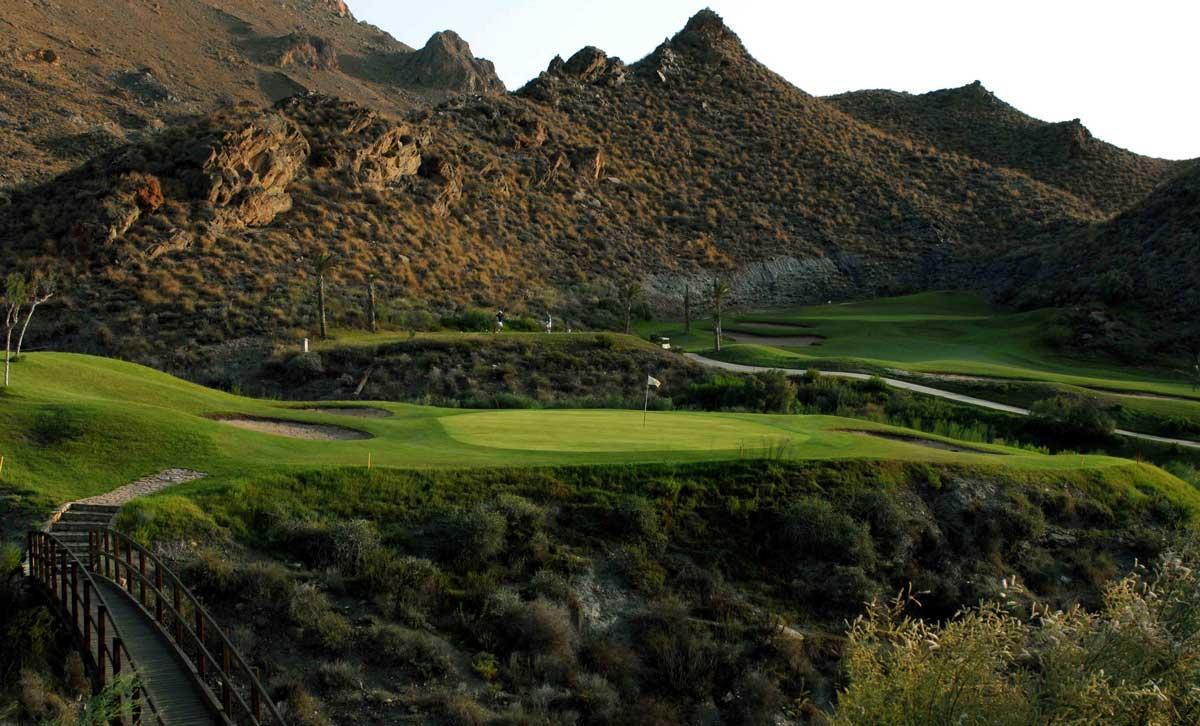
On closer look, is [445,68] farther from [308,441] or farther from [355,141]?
[308,441]

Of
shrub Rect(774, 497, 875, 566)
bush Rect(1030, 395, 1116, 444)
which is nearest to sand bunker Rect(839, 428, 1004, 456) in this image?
shrub Rect(774, 497, 875, 566)

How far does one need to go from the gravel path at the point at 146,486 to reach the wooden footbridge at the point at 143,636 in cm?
68

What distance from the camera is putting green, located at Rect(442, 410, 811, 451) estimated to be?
2233 centimetres

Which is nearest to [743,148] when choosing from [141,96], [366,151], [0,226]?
[366,151]

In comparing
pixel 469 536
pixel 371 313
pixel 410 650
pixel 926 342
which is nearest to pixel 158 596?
pixel 410 650

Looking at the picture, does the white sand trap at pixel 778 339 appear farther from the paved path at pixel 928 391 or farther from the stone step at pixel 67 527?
the stone step at pixel 67 527

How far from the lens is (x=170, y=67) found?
103 m

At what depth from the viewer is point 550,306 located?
60.3 meters

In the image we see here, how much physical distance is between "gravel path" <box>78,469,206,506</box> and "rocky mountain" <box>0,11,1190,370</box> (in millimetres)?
25132

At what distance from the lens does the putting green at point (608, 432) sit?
73.3 feet

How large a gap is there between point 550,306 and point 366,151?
1776cm

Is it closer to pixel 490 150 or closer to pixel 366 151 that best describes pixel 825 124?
pixel 490 150

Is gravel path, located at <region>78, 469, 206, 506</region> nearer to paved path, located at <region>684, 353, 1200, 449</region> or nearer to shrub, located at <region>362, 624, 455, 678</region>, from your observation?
shrub, located at <region>362, 624, 455, 678</region>

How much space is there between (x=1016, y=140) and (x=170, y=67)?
100 metres
